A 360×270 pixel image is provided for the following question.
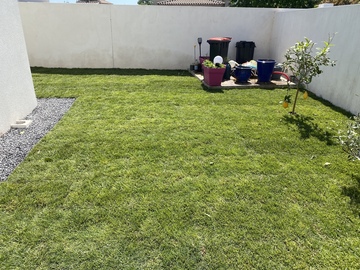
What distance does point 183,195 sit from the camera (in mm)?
2662

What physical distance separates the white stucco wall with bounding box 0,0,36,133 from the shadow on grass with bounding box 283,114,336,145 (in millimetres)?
4792

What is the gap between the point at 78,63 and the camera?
349 inches

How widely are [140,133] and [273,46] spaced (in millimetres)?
6982

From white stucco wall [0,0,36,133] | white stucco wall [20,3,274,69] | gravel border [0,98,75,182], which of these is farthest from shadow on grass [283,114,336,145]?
white stucco wall [20,3,274,69]

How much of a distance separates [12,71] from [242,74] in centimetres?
534

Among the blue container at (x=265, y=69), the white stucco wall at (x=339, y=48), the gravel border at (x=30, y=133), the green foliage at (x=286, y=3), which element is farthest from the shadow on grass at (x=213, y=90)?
the green foliage at (x=286, y=3)

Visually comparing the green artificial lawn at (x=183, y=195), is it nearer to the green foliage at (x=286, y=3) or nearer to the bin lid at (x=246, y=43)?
the bin lid at (x=246, y=43)

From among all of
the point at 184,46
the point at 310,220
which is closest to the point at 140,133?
the point at 310,220

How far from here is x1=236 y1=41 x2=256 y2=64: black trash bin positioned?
8562mm

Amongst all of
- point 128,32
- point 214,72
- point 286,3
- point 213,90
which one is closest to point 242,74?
point 214,72

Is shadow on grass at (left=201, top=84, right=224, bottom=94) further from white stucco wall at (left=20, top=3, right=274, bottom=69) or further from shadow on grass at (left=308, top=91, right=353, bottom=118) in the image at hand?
white stucco wall at (left=20, top=3, right=274, bottom=69)

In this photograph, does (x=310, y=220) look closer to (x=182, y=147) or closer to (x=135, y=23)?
(x=182, y=147)

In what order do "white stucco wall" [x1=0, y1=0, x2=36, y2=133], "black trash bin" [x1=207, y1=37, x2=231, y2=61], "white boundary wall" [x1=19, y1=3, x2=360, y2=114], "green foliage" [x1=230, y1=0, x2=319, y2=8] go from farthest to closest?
"green foliage" [x1=230, y1=0, x2=319, y2=8] → "white boundary wall" [x1=19, y1=3, x2=360, y2=114] → "black trash bin" [x1=207, y1=37, x2=231, y2=61] → "white stucco wall" [x1=0, y1=0, x2=36, y2=133]

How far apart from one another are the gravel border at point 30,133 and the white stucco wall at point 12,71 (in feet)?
0.70
